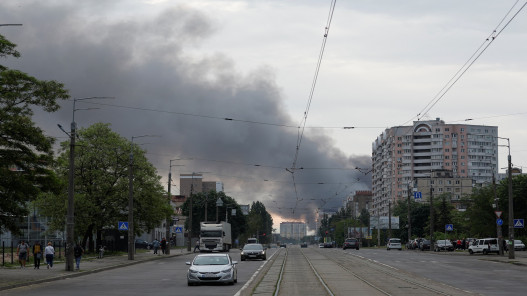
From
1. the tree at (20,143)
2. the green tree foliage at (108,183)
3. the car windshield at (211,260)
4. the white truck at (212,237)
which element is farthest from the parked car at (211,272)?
the white truck at (212,237)

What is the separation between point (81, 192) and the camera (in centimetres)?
6575

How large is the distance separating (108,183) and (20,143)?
1362 inches

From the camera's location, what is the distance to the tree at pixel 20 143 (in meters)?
30.6

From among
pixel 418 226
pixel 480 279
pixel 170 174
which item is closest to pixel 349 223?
pixel 418 226

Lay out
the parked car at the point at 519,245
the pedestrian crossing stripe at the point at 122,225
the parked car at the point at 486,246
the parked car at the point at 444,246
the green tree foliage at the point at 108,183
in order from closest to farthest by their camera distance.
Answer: the pedestrian crossing stripe at the point at 122,225
the green tree foliage at the point at 108,183
the parked car at the point at 486,246
the parked car at the point at 519,245
the parked car at the point at 444,246

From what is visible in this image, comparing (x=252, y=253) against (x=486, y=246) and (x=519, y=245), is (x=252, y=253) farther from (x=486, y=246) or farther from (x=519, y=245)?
(x=519, y=245)

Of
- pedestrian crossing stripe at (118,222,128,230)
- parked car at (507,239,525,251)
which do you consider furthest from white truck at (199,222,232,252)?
parked car at (507,239,525,251)

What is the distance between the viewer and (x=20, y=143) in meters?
31.5

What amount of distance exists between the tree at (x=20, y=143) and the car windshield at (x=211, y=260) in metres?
8.12

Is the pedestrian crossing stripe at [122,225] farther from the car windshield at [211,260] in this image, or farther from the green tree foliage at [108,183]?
the car windshield at [211,260]

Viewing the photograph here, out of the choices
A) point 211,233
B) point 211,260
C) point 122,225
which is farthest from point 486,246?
point 211,260

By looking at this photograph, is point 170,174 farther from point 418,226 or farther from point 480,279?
point 418,226

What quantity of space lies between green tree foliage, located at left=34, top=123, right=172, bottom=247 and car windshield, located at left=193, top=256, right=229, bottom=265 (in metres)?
35.7

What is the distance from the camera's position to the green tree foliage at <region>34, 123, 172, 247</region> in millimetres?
64688
